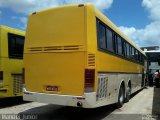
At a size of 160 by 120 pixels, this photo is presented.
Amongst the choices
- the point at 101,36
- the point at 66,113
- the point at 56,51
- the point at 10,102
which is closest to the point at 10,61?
the point at 10,102

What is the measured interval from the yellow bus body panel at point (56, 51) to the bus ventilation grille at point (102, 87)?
0.68 metres

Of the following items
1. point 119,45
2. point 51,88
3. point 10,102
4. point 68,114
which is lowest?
point 68,114

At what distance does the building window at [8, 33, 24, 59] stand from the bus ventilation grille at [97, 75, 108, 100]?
4.09m

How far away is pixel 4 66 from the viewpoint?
11.5 m

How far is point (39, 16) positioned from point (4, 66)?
2.71 m

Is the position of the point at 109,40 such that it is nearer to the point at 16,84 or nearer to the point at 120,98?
the point at 120,98

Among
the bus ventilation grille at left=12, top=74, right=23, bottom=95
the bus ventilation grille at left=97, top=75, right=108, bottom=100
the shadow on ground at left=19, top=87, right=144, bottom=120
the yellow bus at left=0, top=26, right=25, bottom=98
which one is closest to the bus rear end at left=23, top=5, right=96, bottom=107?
the bus ventilation grille at left=97, top=75, right=108, bottom=100

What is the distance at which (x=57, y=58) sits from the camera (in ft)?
30.5

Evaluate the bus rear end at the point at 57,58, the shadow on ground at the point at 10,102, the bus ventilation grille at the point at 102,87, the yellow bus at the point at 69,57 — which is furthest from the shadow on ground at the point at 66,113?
the shadow on ground at the point at 10,102

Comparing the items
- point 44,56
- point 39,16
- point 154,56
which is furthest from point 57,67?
point 154,56

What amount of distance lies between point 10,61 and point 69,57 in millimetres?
3646

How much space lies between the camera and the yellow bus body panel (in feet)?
29.4

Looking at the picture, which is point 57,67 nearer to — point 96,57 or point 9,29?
point 96,57

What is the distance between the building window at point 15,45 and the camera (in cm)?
1207
